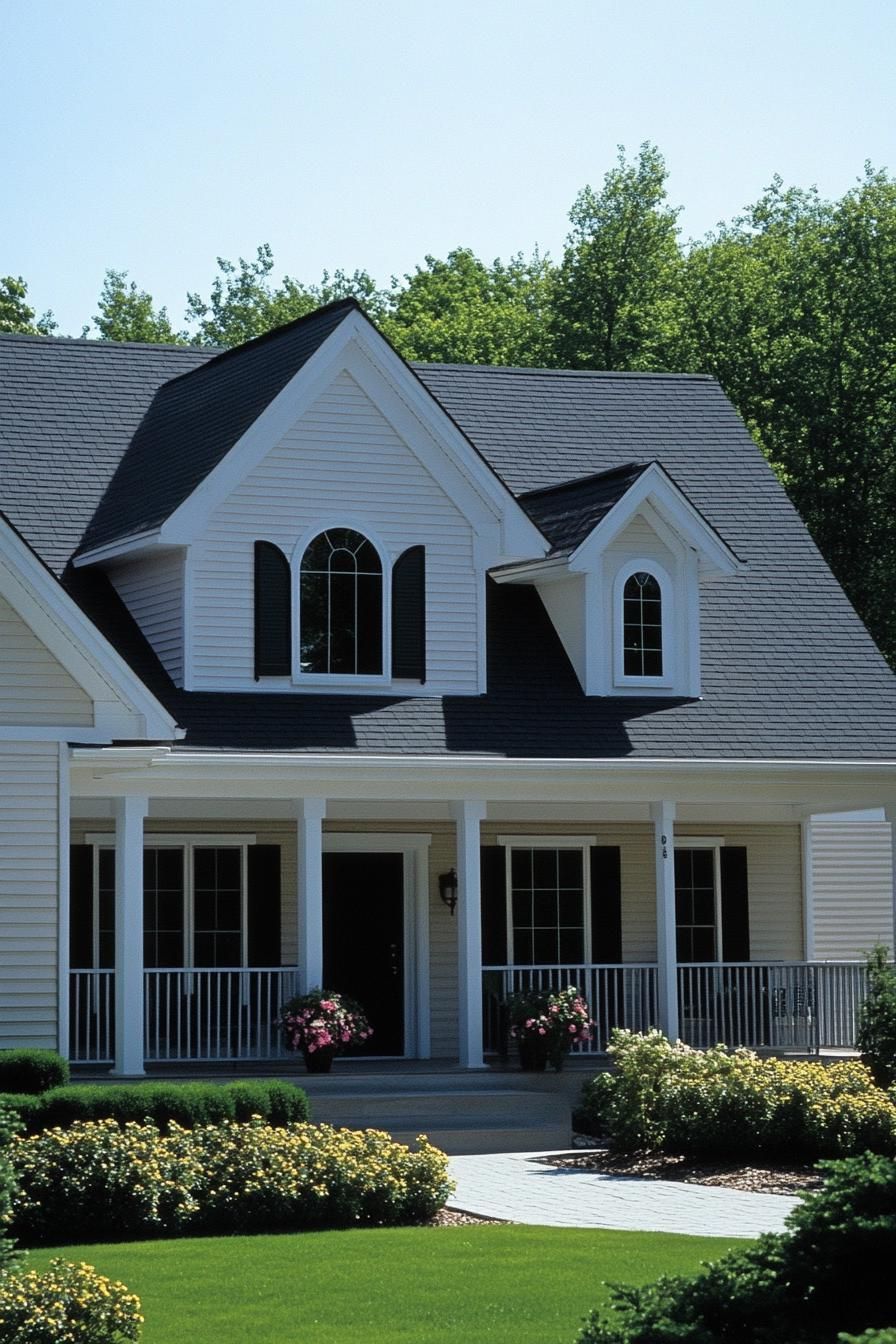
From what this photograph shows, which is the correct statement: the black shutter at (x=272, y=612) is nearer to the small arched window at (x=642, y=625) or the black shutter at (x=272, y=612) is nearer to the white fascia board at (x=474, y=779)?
the white fascia board at (x=474, y=779)

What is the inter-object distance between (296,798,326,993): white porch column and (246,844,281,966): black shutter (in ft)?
8.08

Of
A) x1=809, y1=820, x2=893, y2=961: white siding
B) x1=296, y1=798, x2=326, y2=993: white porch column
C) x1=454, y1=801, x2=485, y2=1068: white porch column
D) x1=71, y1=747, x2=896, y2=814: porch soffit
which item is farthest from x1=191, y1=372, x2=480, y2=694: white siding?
x1=809, y1=820, x2=893, y2=961: white siding

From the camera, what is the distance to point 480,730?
73.4 ft

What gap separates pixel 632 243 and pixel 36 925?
30296 mm

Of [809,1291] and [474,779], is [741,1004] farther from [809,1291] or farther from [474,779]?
[809,1291]

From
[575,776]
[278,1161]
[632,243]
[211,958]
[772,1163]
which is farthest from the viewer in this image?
[632,243]

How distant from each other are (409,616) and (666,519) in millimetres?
3236

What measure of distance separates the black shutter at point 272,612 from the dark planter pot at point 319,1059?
158 inches

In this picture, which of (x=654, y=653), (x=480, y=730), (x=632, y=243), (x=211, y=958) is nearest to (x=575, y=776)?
(x=480, y=730)

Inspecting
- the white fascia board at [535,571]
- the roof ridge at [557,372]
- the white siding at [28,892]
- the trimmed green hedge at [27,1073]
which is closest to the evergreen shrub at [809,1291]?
the trimmed green hedge at [27,1073]

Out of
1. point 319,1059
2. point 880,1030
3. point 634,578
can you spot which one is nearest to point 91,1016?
point 319,1059

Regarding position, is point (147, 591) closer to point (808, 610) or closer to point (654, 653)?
point (654, 653)

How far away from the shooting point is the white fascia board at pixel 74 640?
60.1ft

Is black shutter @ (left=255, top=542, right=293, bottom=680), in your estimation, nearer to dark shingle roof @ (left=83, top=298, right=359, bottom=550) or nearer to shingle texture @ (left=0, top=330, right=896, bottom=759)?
shingle texture @ (left=0, top=330, right=896, bottom=759)
